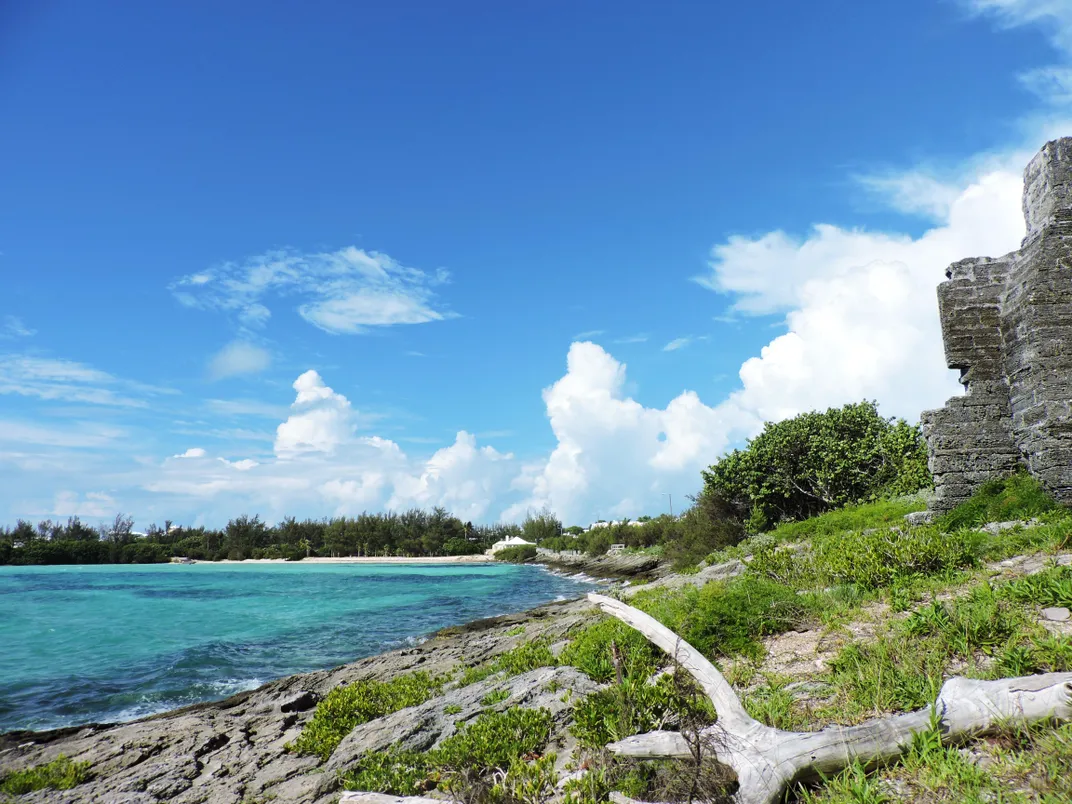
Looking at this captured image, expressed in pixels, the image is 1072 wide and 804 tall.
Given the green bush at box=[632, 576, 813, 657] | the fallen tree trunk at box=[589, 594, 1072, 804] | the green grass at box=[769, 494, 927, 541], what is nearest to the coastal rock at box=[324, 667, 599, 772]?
the green bush at box=[632, 576, 813, 657]

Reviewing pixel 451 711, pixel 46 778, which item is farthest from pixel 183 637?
pixel 451 711

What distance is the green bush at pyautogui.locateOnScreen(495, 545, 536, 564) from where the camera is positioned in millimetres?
89375

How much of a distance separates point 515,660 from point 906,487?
53.2 ft

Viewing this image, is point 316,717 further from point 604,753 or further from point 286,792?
point 604,753

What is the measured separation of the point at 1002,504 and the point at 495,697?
390 inches

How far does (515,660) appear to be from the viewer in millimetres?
9133

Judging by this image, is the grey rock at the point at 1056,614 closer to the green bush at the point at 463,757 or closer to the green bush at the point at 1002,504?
the green bush at the point at 463,757

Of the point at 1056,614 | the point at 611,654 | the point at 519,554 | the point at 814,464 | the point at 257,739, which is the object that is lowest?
the point at 519,554

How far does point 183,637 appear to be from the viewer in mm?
22688

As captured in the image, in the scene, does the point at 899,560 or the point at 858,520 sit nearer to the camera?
the point at 899,560

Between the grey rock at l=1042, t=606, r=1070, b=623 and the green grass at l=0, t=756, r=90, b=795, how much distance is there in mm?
12018

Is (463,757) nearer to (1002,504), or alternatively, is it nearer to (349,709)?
(349,709)

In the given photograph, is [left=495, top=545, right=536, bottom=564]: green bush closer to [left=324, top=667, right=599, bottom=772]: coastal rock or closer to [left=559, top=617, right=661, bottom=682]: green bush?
[left=559, top=617, right=661, bottom=682]: green bush

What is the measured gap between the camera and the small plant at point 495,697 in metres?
7.04
